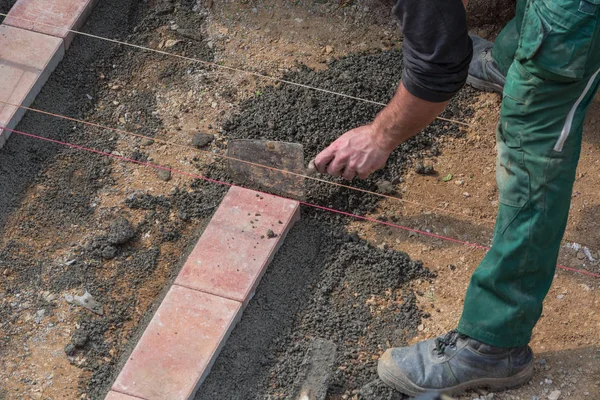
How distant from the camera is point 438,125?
4.48 metres

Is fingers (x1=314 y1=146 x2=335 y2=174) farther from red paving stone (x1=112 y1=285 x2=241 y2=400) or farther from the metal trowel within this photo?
red paving stone (x1=112 y1=285 x2=241 y2=400)

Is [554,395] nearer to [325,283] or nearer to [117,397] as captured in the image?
[325,283]

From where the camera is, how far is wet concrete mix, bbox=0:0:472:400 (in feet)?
11.6

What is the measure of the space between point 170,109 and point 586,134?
93.9 inches

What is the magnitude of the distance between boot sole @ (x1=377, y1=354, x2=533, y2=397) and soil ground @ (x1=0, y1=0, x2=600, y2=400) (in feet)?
0.18

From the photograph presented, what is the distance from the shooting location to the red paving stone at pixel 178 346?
3377 mm

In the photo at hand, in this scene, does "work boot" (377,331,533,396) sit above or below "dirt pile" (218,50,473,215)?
below

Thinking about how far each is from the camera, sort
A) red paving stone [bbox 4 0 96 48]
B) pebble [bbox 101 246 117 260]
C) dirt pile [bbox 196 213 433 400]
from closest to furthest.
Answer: dirt pile [bbox 196 213 433 400] → pebble [bbox 101 246 117 260] → red paving stone [bbox 4 0 96 48]

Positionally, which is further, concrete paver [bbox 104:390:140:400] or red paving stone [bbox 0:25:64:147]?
red paving stone [bbox 0:25:64:147]

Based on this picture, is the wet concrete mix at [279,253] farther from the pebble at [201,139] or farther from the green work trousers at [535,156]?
the green work trousers at [535,156]

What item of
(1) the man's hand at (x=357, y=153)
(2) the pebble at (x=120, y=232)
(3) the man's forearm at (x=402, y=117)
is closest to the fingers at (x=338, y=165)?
(1) the man's hand at (x=357, y=153)

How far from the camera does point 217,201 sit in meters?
4.10

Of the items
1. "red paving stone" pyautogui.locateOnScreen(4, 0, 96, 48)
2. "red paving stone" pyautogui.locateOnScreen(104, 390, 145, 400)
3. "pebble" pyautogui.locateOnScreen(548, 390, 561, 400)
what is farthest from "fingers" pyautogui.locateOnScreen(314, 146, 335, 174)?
"red paving stone" pyautogui.locateOnScreen(4, 0, 96, 48)

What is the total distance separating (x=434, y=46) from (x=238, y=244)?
1.49m
